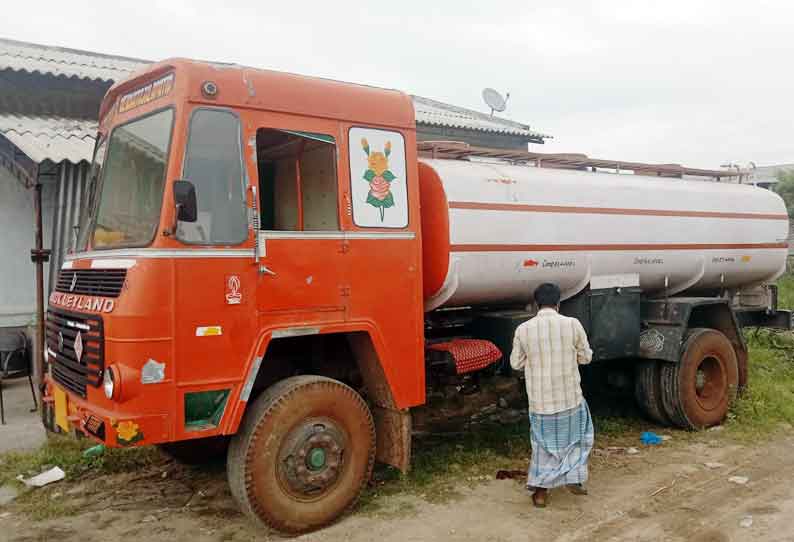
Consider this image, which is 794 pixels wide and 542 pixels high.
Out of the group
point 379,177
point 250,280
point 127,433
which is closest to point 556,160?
point 379,177

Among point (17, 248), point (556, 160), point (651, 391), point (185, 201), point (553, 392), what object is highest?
point (556, 160)

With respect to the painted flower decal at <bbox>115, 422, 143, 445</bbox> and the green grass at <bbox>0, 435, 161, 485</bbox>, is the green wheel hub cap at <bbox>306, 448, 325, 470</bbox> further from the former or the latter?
the green grass at <bbox>0, 435, 161, 485</bbox>

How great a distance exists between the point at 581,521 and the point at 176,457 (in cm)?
319

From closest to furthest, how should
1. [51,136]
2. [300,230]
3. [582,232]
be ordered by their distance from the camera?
[300,230]
[582,232]
[51,136]

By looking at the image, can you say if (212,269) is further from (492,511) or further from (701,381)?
(701,381)

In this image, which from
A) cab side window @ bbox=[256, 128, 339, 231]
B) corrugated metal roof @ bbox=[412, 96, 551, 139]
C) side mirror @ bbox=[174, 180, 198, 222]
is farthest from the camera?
corrugated metal roof @ bbox=[412, 96, 551, 139]

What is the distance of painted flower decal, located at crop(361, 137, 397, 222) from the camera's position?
191 inches

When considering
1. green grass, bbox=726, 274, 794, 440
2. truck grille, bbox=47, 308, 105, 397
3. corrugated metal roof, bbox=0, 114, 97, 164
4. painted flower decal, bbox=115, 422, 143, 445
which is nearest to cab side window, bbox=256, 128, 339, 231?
truck grille, bbox=47, 308, 105, 397

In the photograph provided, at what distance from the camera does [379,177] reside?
4898 millimetres

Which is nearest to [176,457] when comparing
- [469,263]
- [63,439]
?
[63,439]

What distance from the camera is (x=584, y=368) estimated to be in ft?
24.7

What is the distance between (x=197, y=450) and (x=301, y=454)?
163cm

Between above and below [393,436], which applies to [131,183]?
above

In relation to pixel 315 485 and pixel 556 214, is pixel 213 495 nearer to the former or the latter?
pixel 315 485
